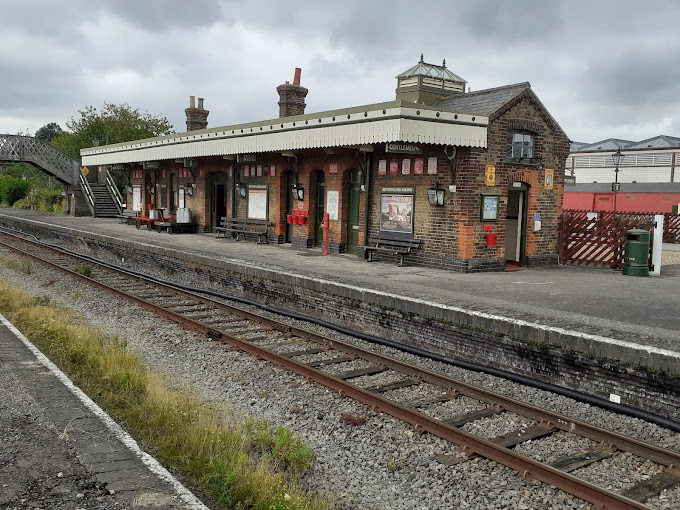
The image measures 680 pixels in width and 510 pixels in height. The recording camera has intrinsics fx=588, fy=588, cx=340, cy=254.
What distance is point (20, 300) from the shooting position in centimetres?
Result: 1061

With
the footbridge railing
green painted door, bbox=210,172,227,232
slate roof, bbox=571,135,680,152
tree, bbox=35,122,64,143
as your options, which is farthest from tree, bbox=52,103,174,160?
tree, bbox=35,122,64,143

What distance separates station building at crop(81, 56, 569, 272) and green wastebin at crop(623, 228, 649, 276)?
2.24m

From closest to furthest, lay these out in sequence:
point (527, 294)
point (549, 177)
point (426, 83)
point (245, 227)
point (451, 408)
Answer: point (451, 408) → point (527, 294) → point (549, 177) → point (426, 83) → point (245, 227)

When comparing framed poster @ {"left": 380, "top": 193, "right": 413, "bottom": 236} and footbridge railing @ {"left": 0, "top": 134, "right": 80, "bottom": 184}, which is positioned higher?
footbridge railing @ {"left": 0, "top": 134, "right": 80, "bottom": 184}

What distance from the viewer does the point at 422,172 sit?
44.2 feet

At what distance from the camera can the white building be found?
150 feet

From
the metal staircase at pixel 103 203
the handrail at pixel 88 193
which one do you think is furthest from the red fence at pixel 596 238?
the handrail at pixel 88 193

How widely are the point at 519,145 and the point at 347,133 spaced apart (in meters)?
4.20

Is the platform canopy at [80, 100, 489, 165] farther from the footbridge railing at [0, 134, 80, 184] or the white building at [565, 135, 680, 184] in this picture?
the white building at [565, 135, 680, 184]

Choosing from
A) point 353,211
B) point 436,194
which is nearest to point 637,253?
point 436,194

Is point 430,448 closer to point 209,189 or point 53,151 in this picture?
point 209,189

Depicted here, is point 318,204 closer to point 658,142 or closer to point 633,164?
point 633,164

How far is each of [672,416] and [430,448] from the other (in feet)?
8.86

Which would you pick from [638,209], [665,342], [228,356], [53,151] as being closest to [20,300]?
[228,356]
